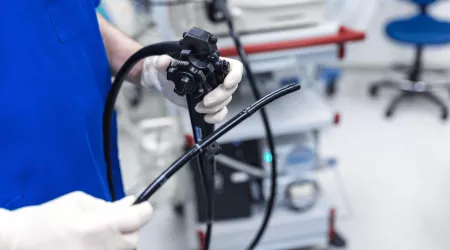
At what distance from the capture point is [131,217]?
622 millimetres

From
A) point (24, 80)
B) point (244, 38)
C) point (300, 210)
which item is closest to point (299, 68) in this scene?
point (244, 38)

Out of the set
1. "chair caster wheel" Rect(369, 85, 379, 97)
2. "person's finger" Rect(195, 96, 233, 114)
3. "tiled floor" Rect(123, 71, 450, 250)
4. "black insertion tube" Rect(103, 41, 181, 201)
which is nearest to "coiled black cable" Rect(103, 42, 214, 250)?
"black insertion tube" Rect(103, 41, 181, 201)

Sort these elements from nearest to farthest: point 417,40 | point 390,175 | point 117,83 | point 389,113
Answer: point 117,83 → point 390,175 → point 417,40 → point 389,113

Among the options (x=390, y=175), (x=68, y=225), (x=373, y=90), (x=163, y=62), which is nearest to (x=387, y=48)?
(x=373, y=90)

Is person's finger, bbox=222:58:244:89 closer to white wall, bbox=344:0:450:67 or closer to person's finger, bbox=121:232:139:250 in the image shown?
person's finger, bbox=121:232:139:250

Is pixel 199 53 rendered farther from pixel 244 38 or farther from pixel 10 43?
pixel 244 38

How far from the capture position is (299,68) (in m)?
1.79

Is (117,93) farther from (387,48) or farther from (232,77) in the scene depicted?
(387,48)

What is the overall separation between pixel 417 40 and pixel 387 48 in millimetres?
882

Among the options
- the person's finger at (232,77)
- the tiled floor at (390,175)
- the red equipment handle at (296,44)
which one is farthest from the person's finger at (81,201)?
the tiled floor at (390,175)

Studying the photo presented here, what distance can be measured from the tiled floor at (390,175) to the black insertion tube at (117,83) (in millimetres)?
1048

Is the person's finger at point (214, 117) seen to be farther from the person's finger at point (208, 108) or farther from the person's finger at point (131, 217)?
the person's finger at point (131, 217)

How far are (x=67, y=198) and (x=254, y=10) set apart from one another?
3.25 feet

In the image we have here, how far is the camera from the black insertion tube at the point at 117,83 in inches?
30.4
